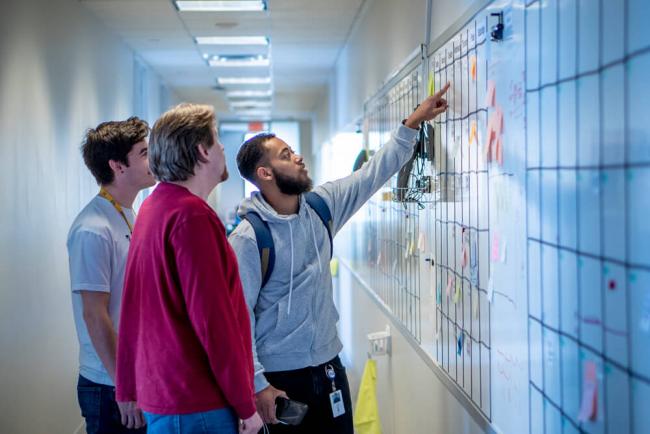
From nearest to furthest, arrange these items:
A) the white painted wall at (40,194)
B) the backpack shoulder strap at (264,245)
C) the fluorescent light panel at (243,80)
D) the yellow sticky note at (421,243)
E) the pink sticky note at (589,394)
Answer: the pink sticky note at (589,394) < the backpack shoulder strap at (264,245) < the yellow sticky note at (421,243) < the white painted wall at (40,194) < the fluorescent light panel at (243,80)

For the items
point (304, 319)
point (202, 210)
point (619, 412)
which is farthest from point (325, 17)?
point (619, 412)

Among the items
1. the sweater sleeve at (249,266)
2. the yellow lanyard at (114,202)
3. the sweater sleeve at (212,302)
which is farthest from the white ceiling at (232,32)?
the sweater sleeve at (212,302)

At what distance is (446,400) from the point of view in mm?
2121

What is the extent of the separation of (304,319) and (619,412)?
3.77 feet

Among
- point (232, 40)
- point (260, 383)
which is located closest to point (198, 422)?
point (260, 383)

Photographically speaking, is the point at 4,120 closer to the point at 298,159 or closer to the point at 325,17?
the point at 298,159

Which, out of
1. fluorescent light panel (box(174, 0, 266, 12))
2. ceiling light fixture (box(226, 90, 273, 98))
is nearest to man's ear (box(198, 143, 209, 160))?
fluorescent light panel (box(174, 0, 266, 12))

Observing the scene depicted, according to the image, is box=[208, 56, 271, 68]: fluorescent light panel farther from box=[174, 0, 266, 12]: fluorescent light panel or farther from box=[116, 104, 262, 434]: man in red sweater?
box=[116, 104, 262, 434]: man in red sweater

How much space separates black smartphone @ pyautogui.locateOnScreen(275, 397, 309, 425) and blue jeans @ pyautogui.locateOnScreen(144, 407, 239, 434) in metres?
0.40

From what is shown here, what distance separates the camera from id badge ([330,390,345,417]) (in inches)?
80.7

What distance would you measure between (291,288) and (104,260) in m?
0.54

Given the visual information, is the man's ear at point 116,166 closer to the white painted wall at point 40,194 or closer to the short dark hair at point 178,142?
the short dark hair at point 178,142

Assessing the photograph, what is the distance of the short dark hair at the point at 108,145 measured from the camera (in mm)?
2061

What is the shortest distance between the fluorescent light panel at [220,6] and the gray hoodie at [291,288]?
2515 mm
